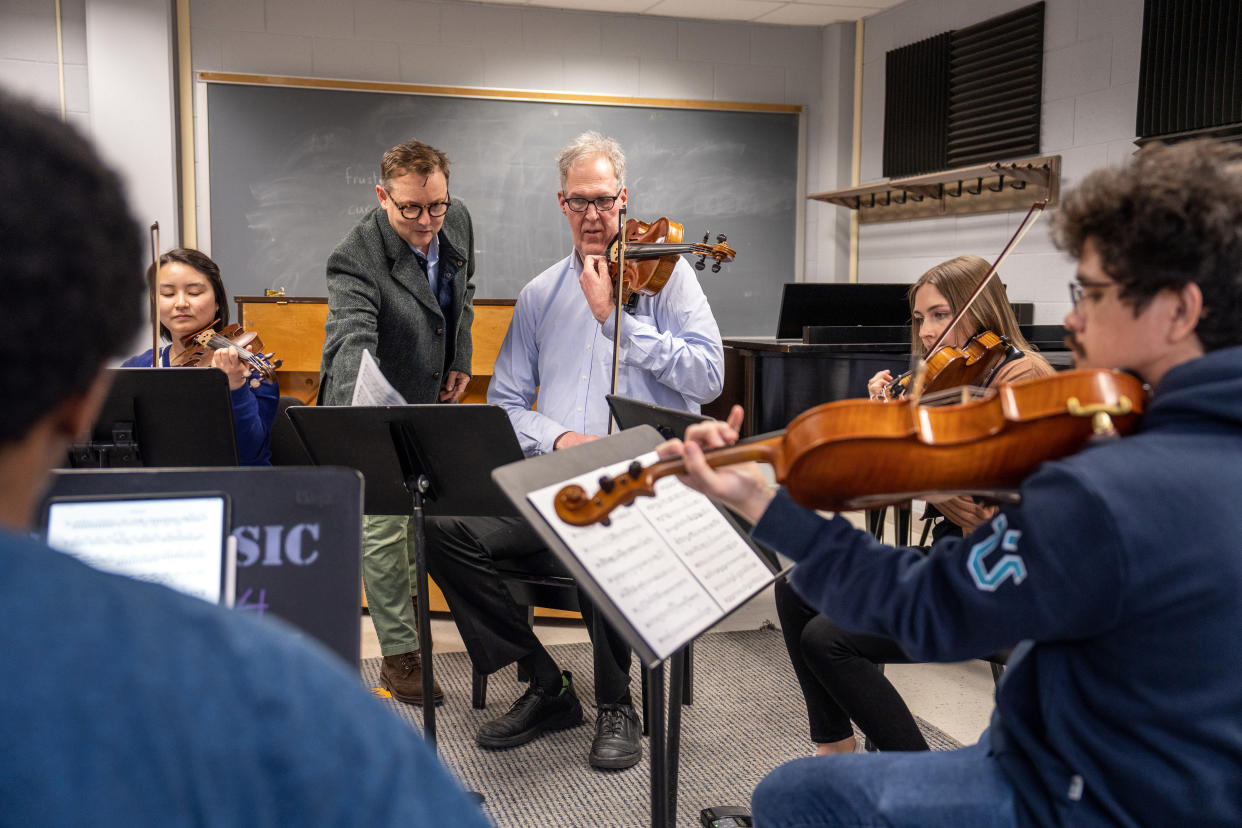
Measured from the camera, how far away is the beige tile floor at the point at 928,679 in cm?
247

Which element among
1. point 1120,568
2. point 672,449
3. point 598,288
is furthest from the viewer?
point 598,288

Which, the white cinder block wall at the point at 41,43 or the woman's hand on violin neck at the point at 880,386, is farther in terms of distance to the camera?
the white cinder block wall at the point at 41,43

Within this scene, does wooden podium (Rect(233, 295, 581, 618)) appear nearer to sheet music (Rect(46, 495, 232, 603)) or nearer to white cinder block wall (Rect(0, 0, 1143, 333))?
white cinder block wall (Rect(0, 0, 1143, 333))

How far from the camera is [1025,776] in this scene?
3.31 ft

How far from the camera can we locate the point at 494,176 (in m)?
5.07

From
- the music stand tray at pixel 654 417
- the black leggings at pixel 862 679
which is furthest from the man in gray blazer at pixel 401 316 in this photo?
the black leggings at pixel 862 679

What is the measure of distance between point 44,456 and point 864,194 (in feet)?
17.0

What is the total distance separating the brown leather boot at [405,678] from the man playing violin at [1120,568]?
69.9 inches

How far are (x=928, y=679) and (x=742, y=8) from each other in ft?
12.4

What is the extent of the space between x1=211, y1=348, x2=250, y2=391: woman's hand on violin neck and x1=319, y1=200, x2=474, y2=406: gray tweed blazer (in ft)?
0.73

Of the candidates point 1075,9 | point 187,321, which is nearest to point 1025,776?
point 187,321

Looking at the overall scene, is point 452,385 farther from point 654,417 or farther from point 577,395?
point 654,417

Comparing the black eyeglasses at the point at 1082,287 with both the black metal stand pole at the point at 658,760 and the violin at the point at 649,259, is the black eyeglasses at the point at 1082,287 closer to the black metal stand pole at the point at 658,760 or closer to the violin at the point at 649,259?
the black metal stand pole at the point at 658,760

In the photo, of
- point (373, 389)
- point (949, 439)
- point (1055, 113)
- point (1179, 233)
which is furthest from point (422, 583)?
point (1055, 113)
